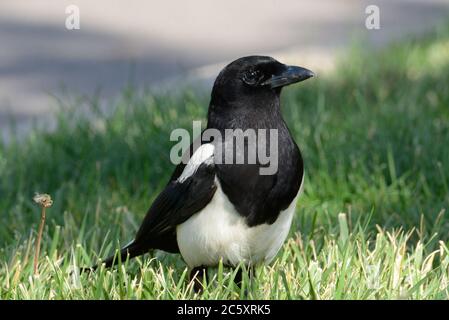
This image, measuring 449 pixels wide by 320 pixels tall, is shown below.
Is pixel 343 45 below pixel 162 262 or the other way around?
the other way around

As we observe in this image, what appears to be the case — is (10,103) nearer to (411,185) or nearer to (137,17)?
(137,17)

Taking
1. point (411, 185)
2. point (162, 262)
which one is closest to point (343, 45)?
point (411, 185)

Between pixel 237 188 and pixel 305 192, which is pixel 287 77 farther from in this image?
pixel 305 192

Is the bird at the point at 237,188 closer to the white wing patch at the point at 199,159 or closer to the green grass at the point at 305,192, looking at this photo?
the white wing patch at the point at 199,159

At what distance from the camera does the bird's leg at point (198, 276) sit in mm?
4293

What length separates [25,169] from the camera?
19.4 feet

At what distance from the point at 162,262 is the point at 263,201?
2.49 feet

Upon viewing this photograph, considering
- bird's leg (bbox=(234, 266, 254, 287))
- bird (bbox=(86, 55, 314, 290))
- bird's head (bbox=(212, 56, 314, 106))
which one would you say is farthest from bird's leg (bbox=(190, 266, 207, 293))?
bird's head (bbox=(212, 56, 314, 106))

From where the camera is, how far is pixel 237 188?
4.06m

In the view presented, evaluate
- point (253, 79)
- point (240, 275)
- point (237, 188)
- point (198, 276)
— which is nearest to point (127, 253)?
point (198, 276)

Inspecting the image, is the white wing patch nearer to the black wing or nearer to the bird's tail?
the black wing

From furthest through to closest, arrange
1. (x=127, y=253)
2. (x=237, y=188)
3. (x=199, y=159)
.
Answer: (x=127, y=253) < (x=199, y=159) < (x=237, y=188)

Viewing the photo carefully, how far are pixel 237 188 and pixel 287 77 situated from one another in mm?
470

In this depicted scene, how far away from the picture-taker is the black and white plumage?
4.07 meters
